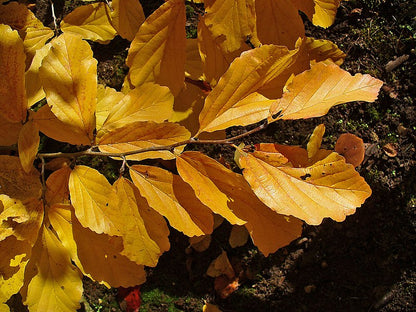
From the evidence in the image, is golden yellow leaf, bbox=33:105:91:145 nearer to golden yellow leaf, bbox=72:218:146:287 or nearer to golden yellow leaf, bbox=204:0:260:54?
golden yellow leaf, bbox=72:218:146:287

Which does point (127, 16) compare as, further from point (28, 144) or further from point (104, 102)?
point (28, 144)

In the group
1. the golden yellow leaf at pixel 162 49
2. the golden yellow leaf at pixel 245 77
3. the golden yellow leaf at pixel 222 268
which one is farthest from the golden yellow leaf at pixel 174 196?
the golden yellow leaf at pixel 222 268

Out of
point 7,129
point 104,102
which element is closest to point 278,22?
point 104,102

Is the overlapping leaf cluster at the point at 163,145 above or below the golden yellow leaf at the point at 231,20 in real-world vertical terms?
below

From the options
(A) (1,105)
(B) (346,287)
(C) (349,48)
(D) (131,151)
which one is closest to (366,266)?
(B) (346,287)

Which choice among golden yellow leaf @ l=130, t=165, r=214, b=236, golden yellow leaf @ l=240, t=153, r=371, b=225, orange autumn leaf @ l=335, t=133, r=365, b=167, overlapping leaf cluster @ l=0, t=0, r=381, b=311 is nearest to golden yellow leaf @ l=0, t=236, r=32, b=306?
overlapping leaf cluster @ l=0, t=0, r=381, b=311

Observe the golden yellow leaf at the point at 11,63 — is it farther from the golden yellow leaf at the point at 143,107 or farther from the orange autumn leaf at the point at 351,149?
the orange autumn leaf at the point at 351,149

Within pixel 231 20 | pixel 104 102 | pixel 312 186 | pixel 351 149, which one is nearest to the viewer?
pixel 312 186
